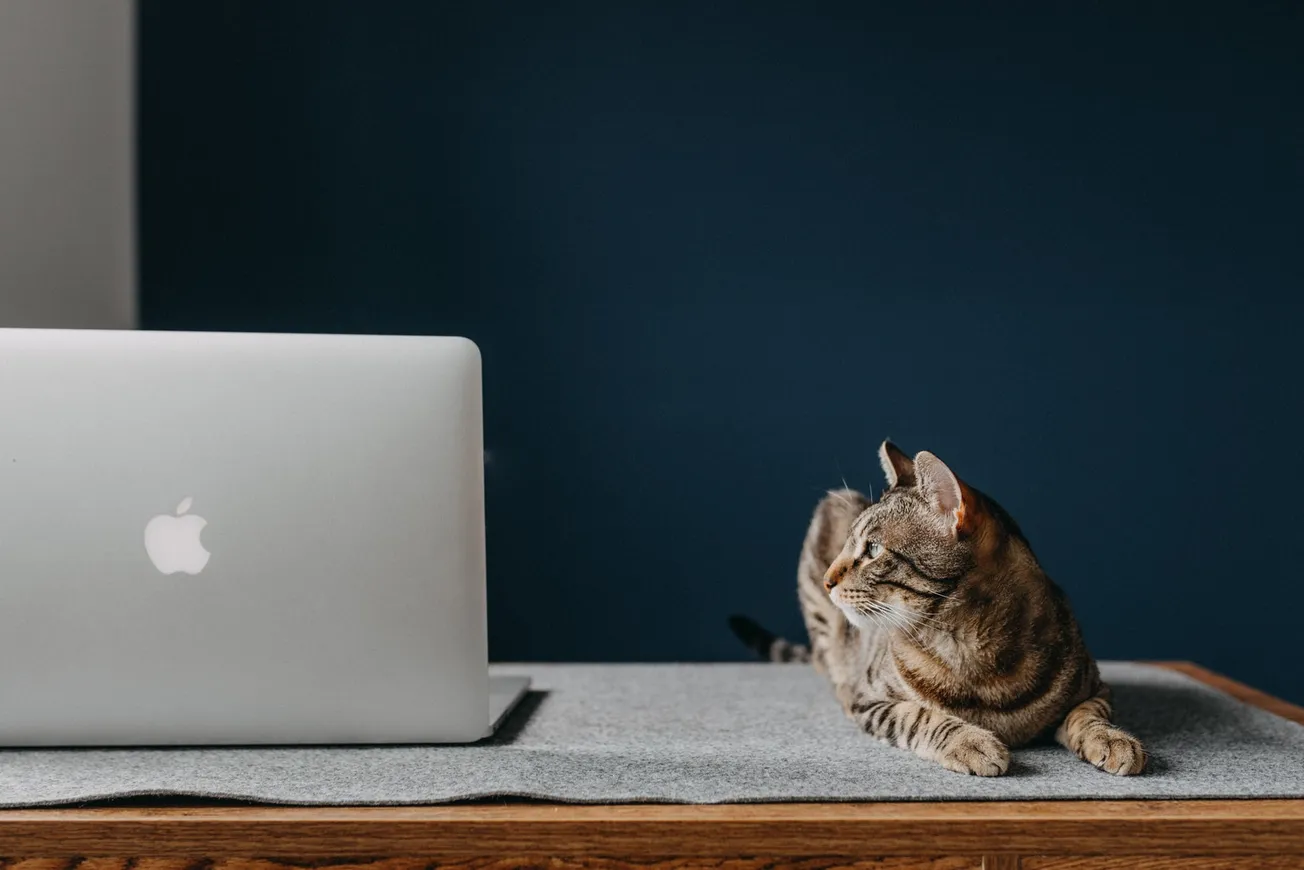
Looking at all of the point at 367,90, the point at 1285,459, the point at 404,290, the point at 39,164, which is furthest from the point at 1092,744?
the point at 39,164

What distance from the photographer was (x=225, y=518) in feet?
2.60

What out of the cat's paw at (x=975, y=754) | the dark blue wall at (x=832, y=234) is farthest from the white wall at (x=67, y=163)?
the cat's paw at (x=975, y=754)

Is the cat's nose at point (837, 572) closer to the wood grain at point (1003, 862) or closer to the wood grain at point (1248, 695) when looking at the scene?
the wood grain at point (1003, 862)

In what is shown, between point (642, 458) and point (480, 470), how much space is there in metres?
0.84

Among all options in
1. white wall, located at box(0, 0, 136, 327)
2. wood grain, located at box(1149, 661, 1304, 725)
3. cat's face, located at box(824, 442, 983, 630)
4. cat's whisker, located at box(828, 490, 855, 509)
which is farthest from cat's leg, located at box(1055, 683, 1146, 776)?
white wall, located at box(0, 0, 136, 327)

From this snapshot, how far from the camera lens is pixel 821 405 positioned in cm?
164

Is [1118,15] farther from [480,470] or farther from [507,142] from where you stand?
[480,470]

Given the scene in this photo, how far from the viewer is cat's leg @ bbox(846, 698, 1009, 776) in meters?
0.77

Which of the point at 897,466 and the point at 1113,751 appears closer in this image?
the point at 1113,751

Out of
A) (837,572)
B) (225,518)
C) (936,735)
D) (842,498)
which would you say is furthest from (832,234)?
(225,518)

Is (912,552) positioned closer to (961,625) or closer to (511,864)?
(961,625)

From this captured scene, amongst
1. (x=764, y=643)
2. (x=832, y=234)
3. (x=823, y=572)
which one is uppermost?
(x=832, y=234)

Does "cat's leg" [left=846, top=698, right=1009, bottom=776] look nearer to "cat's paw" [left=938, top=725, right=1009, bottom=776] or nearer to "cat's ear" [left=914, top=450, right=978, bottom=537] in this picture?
"cat's paw" [left=938, top=725, right=1009, bottom=776]

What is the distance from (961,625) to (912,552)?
72 mm
